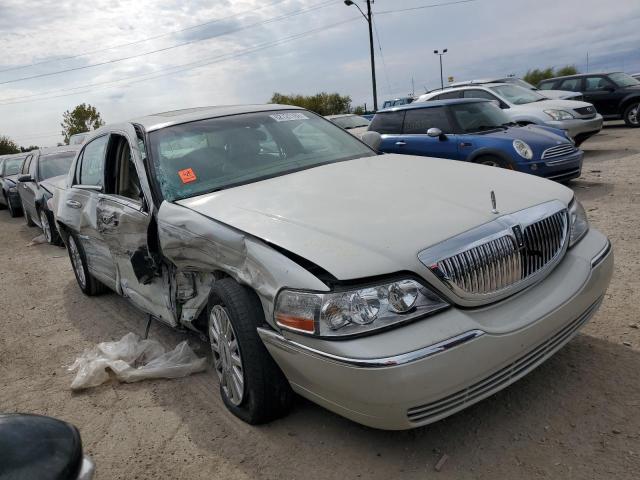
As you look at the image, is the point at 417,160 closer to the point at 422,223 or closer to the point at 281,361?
the point at 422,223

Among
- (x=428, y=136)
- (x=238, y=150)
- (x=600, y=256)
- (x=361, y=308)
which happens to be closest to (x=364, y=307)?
(x=361, y=308)

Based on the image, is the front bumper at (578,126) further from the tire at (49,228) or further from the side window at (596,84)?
the tire at (49,228)

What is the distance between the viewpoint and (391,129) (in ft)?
30.9

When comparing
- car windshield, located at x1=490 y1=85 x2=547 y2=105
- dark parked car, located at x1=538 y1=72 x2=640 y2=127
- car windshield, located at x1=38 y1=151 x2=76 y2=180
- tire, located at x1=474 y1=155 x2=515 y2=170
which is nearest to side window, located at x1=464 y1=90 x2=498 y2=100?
car windshield, located at x1=490 y1=85 x2=547 y2=105

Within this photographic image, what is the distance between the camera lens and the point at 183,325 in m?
3.62

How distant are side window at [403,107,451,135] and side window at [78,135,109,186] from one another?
5368mm

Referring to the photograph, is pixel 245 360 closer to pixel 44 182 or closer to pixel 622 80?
pixel 44 182

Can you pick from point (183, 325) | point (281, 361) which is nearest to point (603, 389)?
point (281, 361)

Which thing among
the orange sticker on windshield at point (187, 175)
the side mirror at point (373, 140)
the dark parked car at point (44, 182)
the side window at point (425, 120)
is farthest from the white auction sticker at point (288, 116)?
the dark parked car at point (44, 182)

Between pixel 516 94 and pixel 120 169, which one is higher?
pixel 120 169

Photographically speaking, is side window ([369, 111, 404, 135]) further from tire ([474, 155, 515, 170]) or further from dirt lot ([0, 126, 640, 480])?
dirt lot ([0, 126, 640, 480])

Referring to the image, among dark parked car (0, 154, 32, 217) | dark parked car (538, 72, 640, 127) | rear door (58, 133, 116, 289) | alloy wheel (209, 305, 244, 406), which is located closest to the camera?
alloy wheel (209, 305, 244, 406)

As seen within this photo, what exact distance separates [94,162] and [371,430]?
343cm

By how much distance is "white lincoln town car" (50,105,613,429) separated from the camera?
2320mm
